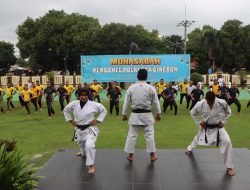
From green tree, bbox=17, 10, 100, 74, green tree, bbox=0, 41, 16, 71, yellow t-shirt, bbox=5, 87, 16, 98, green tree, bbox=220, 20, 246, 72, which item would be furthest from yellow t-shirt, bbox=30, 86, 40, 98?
green tree, bbox=0, 41, 16, 71

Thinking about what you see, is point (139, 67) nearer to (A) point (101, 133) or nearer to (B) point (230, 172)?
(A) point (101, 133)

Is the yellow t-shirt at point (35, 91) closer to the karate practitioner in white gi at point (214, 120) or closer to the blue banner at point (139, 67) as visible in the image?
the blue banner at point (139, 67)

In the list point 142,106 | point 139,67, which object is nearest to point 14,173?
point 142,106

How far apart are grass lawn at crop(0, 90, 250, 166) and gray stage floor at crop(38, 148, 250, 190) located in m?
1.07

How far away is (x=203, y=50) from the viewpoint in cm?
4650

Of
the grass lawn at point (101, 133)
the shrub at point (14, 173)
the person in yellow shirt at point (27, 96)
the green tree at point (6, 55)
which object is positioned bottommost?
the grass lawn at point (101, 133)

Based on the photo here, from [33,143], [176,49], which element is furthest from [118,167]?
[176,49]

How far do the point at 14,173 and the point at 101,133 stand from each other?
6.91 m

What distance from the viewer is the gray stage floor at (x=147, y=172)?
19.1 feet

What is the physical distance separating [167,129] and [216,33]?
33.7 meters

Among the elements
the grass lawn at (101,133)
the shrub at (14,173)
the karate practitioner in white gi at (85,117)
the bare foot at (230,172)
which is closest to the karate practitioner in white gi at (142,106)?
the karate practitioner in white gi at (85,117)

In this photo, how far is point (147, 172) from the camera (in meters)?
6.55

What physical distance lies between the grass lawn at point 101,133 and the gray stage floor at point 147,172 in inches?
42.0

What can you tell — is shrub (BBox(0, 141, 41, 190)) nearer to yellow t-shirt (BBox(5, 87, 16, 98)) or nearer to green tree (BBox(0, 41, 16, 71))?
yellow t-shirt (BBox(5, 87, 16, 98))
